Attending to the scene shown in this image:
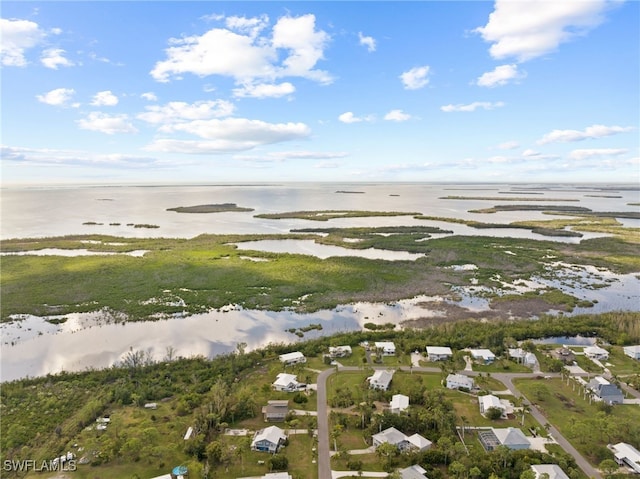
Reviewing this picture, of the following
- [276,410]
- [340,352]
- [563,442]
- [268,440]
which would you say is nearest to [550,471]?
[563,442]

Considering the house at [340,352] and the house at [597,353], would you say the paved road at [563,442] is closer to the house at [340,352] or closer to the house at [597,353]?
the house at [597,353]

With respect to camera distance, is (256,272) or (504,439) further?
(256,272)

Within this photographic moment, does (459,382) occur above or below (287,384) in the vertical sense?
below

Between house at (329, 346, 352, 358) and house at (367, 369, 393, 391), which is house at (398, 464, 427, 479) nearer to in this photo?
Result: house at (367, 369, 393, 391)

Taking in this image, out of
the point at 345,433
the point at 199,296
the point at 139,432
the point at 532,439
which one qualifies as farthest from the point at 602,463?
the point at 199,296

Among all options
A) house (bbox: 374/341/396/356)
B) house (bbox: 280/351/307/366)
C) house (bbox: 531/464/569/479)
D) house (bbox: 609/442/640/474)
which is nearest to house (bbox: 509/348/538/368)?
house (bbox: 609/442/640/474)

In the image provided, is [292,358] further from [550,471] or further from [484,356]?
[550,471]

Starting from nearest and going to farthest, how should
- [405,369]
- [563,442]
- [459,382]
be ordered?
[563,442] < [459,382] < [405,369]

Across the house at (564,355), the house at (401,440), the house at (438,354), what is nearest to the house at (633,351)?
the house at (564,355)
